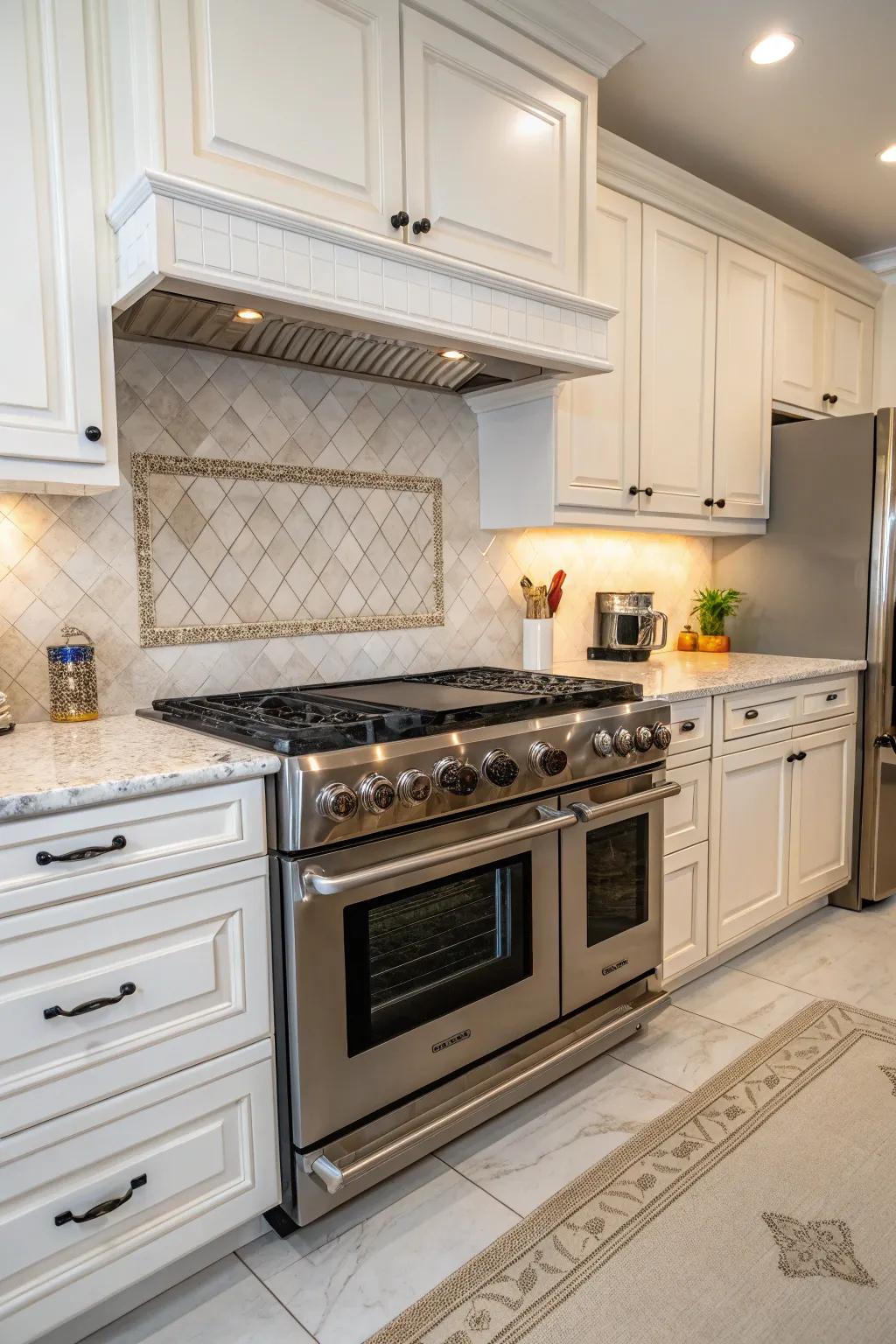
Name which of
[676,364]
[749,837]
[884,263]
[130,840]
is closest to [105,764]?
[130,840]

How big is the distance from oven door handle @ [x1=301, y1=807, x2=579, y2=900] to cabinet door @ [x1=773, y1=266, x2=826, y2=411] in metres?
2.26

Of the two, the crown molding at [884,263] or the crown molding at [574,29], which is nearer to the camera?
the crown molding at [574,29]

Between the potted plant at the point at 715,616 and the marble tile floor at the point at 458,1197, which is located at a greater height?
the potted plant at the point at 715,616

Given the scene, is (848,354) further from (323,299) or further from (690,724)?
(323,299)

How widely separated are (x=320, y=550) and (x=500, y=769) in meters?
0.90

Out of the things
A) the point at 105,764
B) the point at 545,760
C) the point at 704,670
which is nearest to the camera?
the point at 105,764

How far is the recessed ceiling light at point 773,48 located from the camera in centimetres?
236

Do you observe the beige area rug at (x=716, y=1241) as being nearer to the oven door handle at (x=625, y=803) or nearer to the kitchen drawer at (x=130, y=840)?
the oven door handle at (x=625, y=803)

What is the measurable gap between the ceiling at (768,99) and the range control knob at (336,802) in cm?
213

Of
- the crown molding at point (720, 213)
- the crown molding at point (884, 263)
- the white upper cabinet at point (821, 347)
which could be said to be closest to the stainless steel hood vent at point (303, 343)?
the crown molding at point (720, 213)

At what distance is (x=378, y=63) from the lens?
1861 millimetres

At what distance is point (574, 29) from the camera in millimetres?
2213

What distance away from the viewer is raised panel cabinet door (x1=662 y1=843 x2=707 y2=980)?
8.17 ft

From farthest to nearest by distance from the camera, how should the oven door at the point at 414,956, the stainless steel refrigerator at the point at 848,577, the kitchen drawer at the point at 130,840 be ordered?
the stainless steel refrigerator at the point at 848,577 < the oven door at the point at 414,956 < the kitchen drawer at the point at 130,840
